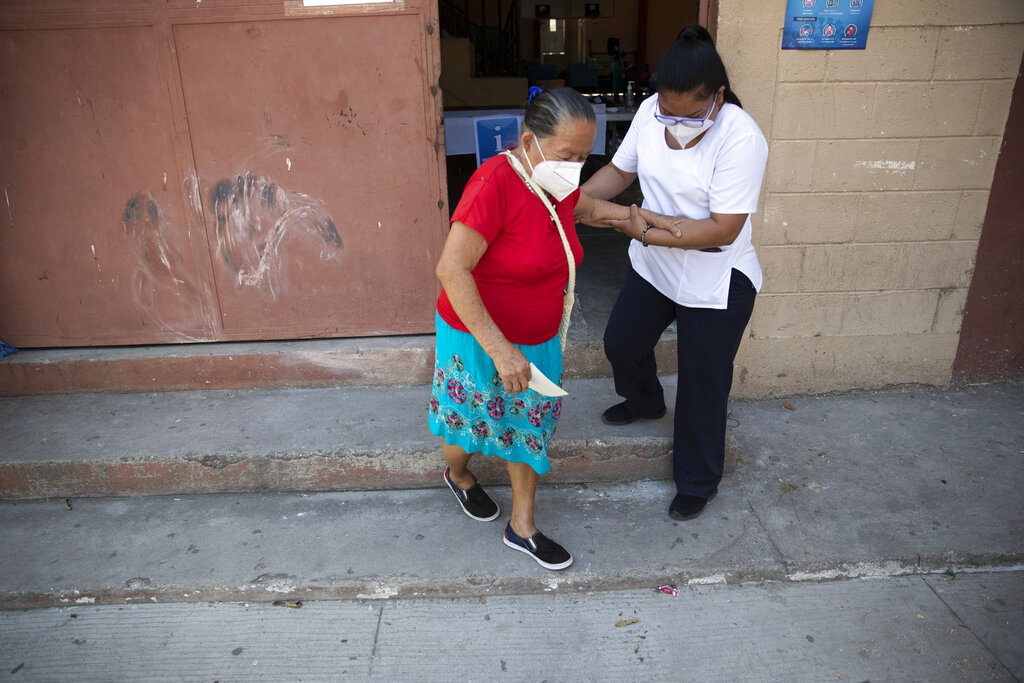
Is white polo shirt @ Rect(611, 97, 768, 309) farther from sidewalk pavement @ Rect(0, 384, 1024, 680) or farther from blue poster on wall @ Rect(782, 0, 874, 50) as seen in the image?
blue poster on wall @ Rect(782, 0, 874, 50)

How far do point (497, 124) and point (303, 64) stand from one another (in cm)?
213

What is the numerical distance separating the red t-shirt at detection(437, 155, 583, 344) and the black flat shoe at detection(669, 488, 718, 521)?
1.03 metres

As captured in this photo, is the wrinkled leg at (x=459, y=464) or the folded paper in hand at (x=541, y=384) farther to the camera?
the wrinkled leg at (x=459, y=464)

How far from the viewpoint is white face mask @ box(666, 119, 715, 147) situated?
231cm

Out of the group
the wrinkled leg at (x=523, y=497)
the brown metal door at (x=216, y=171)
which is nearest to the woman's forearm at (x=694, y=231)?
the wrinkled leg at (x=523, y=497)

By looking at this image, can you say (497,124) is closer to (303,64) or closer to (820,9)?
(303,64)

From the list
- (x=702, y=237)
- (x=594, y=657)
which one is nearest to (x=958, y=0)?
(x=702, y=237)

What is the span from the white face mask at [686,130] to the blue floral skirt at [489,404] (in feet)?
2.75

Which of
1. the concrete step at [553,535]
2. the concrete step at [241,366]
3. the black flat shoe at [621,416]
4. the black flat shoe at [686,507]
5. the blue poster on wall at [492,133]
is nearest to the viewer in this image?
the concrete step at [553,535]

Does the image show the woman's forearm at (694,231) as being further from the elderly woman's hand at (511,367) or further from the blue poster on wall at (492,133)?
the blue poster on wall at (492,133)

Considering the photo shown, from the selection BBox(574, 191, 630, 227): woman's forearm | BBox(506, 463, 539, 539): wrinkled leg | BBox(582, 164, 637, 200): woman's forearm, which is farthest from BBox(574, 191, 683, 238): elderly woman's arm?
BBox(506, 463, 539, 539): wrinkled leg

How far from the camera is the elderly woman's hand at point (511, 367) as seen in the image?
2.07m

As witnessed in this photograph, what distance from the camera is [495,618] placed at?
2465 millimetres

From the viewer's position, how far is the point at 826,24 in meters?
3.15
